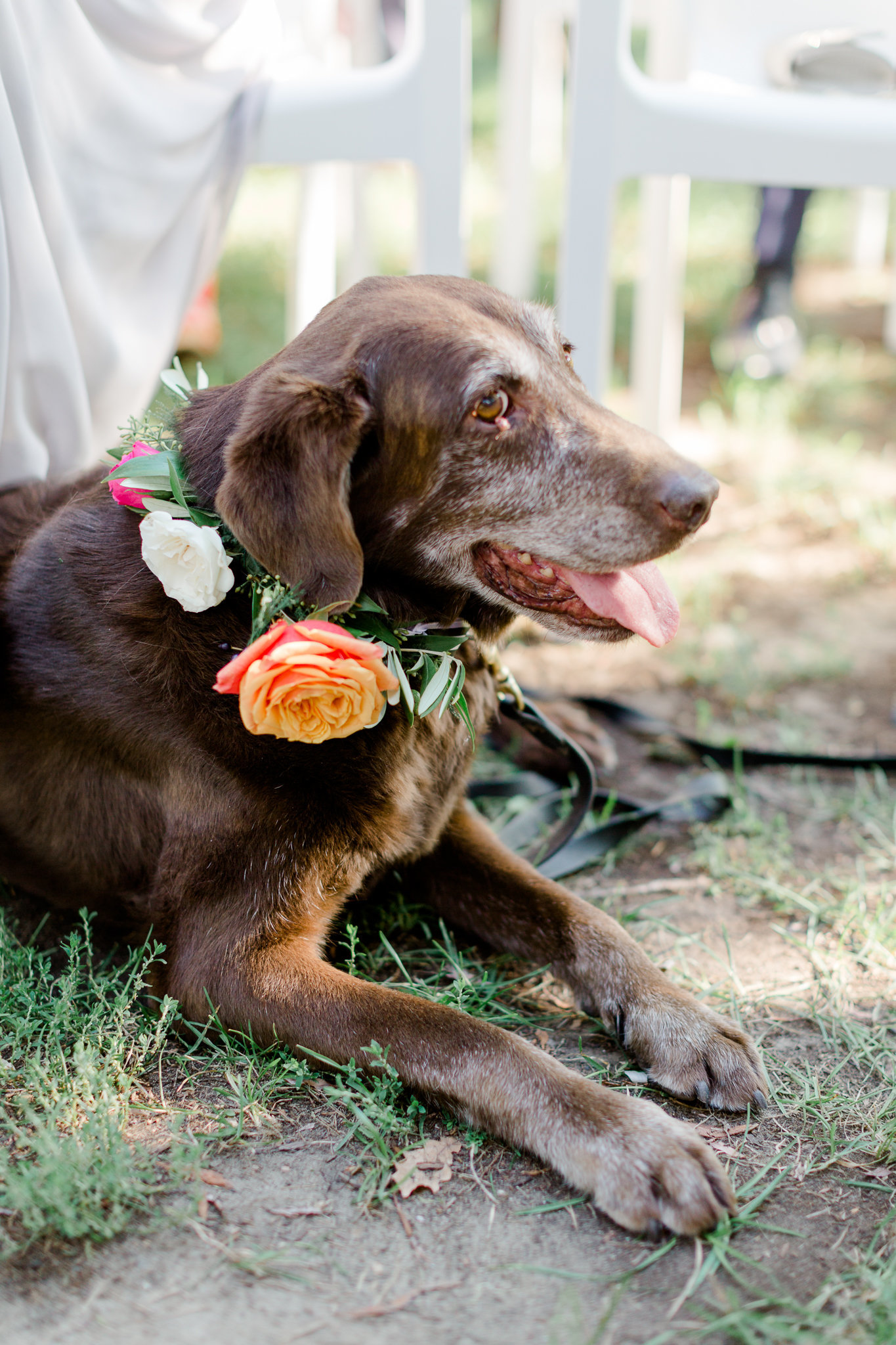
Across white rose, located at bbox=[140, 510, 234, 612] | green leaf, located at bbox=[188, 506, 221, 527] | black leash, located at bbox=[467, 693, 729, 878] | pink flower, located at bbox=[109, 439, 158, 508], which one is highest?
pink flower, located at bbox=[109, 439, 158, 508]

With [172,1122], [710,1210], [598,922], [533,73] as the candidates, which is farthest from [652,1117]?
[533,73]

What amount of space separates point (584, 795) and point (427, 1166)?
3.53 feet

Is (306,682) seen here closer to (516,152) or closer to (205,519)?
(205,519)

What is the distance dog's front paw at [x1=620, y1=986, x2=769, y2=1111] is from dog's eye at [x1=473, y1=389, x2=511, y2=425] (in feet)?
3.53

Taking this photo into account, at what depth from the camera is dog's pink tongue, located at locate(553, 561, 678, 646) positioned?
2.07 m

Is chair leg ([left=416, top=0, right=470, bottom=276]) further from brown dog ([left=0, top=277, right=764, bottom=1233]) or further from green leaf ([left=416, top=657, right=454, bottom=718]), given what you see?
green leaf ([left=416, top=657, right=454, bottom=718])

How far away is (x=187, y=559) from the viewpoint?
1.90 meters

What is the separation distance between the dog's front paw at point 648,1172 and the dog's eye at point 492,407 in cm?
115

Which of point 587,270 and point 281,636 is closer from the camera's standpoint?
point 281,636

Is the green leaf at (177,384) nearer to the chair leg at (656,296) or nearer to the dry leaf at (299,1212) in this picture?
the dry leaf at (299,1212)

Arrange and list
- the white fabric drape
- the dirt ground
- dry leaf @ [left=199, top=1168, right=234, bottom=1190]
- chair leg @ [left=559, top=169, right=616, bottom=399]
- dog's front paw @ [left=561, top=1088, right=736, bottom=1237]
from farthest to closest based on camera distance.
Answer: chair leg @ [left=559, top=169, right=616, bottom=399] → the white fabric drape → dry leaf @ [left=199, top=1168, right=234, bottom=1190] → dog's front paw @ [left=561, top=1088, right=736, bottom=1237] → the dirt ground

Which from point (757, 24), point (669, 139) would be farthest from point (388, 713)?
point (757, 24)

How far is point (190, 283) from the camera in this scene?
316 cm

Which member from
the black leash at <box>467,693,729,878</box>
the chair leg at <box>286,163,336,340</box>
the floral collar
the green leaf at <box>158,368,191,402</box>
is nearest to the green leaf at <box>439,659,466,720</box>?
the floral collar
